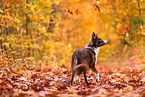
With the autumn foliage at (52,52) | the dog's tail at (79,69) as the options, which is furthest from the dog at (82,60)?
the autumn foliage at (52,52)

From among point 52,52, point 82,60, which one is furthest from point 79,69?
point 52,52

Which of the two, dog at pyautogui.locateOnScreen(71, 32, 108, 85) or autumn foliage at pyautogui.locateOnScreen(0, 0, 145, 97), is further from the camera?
dog at pyautogui.locateOnScreen(71, 32, 108, 85)

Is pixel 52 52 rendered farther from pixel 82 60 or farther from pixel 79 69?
pixel 79 69

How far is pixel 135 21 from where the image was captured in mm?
12977

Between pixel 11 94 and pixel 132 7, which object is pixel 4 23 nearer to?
pixel 11 94

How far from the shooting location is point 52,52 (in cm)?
1163

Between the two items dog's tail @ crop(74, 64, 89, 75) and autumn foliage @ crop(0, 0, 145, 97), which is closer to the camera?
autumn foliage @ crop(0, 0, 145, 97)

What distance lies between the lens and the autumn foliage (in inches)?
222

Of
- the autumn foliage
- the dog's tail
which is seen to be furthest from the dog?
the autumn foliage

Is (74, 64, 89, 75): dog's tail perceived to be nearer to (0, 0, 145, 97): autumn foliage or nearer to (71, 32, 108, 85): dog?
(71, 32, 108, 85): dog

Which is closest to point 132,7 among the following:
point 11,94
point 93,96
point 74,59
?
point 74,59

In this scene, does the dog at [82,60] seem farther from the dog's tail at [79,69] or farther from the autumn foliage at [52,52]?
the autumn foliage at [52,52]

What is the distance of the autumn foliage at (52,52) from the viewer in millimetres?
5645

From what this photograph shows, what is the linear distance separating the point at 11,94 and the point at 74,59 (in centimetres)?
256
